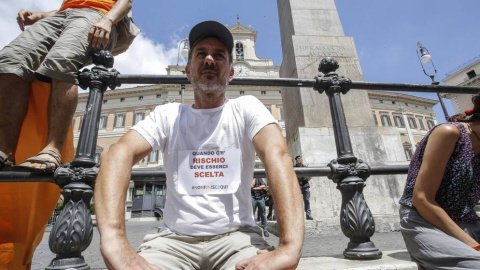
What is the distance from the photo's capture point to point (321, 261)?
4.61 feet

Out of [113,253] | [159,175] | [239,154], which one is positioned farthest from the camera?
[159,175]

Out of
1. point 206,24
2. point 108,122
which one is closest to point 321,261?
point 206,24

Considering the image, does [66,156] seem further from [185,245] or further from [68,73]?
[185,245]

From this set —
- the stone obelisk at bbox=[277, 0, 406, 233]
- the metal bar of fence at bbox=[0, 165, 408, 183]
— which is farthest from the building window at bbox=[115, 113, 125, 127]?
the metal bar of fence at bbox=[0, 165, 408, 183]

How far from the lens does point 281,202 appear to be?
0.96 metres

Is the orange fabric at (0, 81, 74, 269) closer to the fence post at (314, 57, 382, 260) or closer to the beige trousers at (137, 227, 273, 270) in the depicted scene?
the beige trousers at (137, 227, 273, 270)

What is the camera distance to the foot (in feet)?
4.76

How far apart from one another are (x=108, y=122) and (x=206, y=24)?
45.7 meters

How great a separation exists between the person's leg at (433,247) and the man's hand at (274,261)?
3.17ft

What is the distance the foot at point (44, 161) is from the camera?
145 centimetres

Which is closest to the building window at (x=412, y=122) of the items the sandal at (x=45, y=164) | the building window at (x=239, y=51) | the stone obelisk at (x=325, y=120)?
the building window at (x=239, y=51)

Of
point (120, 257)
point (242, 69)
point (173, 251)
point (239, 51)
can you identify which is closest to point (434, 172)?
point (173, 251)

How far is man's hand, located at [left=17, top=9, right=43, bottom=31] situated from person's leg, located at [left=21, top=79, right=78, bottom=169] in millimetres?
911

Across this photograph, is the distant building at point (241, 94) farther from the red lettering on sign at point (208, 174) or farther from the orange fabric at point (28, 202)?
the red lettering on sign at point (208, 174)
